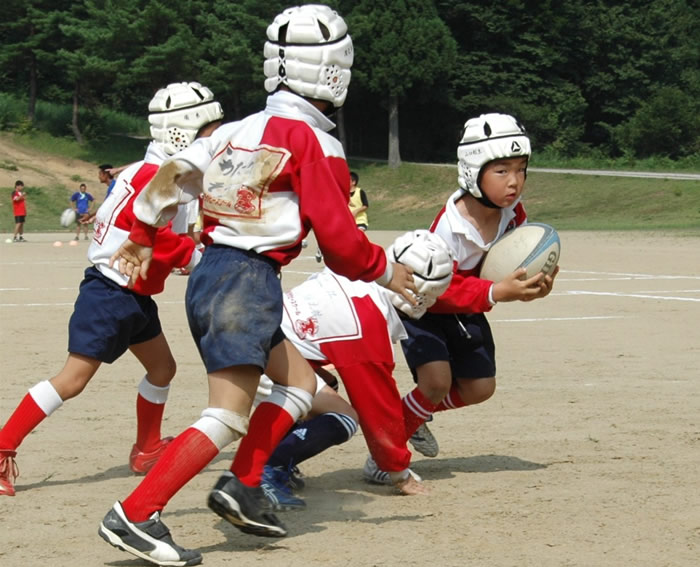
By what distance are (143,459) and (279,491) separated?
1.13 meters

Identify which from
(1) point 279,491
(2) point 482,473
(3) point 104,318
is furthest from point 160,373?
(2) point 482,473

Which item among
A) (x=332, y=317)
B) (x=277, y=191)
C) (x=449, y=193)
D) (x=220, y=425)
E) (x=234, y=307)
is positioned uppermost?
(x=277, y=191)

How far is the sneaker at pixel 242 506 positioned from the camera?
455 cm

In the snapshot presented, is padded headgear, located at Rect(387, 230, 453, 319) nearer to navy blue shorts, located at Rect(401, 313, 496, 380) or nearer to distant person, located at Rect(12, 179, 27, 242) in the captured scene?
navy blue shorts, located at Rect(401, 313, 496, 380)

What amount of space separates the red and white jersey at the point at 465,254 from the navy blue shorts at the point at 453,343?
123 mm

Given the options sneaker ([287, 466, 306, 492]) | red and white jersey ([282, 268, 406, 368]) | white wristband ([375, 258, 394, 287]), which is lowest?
sneaker ([287, 466, 306, 492])

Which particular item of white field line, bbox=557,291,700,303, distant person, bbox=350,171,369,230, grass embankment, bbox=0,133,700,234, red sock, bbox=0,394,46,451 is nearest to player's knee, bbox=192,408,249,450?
red sock, bbox=0,394,46,451

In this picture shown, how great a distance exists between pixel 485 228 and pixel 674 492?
1592mm

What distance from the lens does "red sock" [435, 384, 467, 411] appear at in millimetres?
6258

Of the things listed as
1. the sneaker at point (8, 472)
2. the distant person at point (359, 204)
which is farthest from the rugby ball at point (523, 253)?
the distant person at point (359, 204)

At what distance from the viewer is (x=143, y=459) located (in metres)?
6.27

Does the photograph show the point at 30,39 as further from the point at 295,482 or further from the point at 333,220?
the point at 333,220

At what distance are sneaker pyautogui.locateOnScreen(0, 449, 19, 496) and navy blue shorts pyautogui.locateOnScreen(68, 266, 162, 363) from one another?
0.59 metres

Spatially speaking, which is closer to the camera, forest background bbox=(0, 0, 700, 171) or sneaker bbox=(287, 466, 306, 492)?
sneaker bbox=(287, 466, 306, 492)
